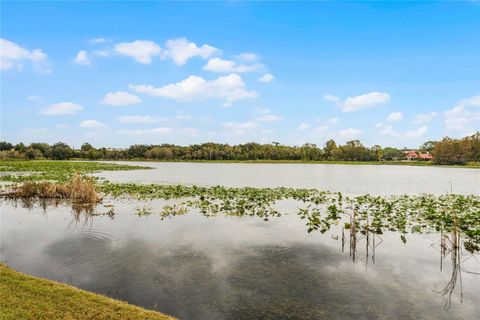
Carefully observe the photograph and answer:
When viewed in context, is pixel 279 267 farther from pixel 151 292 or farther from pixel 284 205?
pixel 284 205

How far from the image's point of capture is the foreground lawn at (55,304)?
5.47 m

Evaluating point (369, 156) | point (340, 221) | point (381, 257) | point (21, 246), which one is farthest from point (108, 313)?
point (369, 156)

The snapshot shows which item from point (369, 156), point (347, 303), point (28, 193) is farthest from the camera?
point (369, 156)

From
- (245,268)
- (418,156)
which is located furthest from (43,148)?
(418,156)

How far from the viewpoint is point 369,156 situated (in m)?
119

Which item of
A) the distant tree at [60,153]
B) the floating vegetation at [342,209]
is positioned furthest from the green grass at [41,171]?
the distant tree at [60,153]

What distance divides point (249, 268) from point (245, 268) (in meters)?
0.11

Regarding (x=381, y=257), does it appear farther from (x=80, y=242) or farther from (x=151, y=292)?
(x=80, y=242)

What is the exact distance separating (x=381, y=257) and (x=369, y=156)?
118m

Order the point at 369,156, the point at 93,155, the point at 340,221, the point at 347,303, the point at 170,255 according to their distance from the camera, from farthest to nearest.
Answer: the point at 93,155
the point at 369,156
the point at 340,221
the point at 170,255
the point at 347,303

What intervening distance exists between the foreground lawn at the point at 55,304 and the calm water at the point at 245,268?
72 cm

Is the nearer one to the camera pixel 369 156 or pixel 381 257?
pixel 381 257

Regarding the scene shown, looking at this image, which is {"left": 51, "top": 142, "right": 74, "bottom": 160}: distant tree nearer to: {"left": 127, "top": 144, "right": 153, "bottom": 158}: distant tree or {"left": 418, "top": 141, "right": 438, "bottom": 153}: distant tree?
{"left": 127, "top": 144, "right": 153, "bottom": 158}: distant tree

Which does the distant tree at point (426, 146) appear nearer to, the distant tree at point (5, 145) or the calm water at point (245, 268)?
the calm water at point (245, 268)
